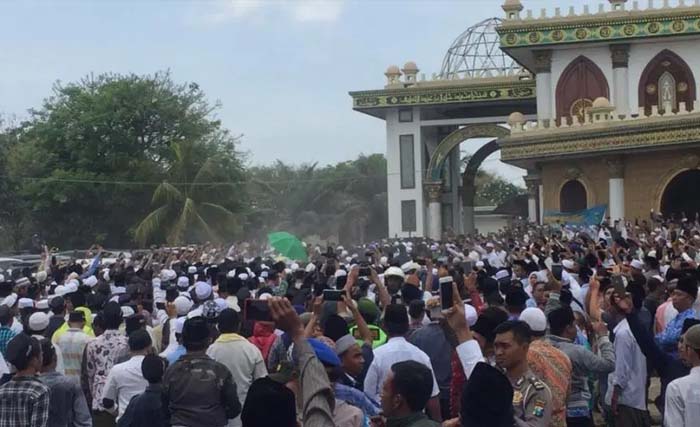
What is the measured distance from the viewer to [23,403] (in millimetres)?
6523

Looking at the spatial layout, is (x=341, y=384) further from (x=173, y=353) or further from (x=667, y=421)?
(x=173, y=353)

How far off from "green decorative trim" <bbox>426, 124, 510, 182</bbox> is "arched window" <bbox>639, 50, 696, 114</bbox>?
8.08m

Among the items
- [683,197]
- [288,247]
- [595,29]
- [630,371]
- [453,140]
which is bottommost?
[630,371]

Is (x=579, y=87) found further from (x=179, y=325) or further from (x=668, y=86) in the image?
(x=179, y=325)

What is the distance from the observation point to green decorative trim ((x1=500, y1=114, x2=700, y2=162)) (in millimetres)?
30625

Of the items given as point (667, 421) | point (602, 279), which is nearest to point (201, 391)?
point (667, 421)

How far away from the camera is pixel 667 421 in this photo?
6.12m

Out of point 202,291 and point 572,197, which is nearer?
point 202,291

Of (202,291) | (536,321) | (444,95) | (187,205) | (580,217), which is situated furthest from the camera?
(444,95)

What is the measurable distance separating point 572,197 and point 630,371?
27.4m

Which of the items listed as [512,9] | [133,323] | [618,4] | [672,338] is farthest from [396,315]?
[618,4]

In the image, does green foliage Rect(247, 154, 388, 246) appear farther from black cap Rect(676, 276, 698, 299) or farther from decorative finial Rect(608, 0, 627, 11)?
black cap Rect(676, 276, 698, 299)

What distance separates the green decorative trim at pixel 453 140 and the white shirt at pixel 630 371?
3693 centimetres

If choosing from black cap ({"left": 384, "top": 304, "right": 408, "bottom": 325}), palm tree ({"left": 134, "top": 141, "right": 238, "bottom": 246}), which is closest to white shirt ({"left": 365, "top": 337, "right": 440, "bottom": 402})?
black cap ({"left": 384, "top": 304, "right": 408, "bottom": 325})
